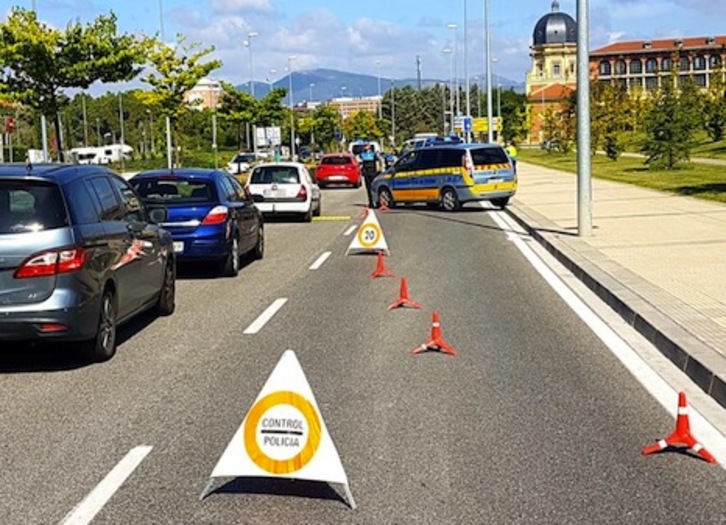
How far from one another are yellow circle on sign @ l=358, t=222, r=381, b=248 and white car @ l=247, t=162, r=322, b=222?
9302 millimetres

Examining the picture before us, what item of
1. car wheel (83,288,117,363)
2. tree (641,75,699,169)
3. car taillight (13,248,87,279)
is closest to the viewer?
car taillight (13,248,87,279)

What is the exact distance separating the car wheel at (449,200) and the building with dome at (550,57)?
106629 mm

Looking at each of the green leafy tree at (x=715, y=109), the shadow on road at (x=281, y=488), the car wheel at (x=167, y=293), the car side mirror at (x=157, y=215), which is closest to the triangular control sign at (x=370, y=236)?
the car wheel at (x=167, y=293)

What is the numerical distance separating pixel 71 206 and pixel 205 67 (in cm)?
3622

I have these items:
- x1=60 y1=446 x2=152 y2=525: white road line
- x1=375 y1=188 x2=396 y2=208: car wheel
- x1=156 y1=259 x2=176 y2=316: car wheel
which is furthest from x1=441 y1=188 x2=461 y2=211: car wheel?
x1=60 y1=446 x2=152 y2=525: white road line

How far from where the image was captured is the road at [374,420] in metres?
5.35

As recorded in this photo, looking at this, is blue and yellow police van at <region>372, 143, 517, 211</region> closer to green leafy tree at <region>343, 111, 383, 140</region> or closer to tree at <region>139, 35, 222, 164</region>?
tree at <region>139, 35, 222, 164</region>

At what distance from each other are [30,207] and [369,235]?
9.25 metres

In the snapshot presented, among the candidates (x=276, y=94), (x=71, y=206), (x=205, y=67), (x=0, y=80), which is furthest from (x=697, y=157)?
(x=71, y=206)

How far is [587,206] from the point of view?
1853 cm

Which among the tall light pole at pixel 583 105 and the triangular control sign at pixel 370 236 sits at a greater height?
the tall light pole at pixel 583 105

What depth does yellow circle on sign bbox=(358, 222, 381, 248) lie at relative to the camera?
17.4 m

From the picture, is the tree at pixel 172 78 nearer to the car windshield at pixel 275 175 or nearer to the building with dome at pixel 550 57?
the car windshield at pixel 275 175

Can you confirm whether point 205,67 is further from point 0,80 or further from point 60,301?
point 60,301
